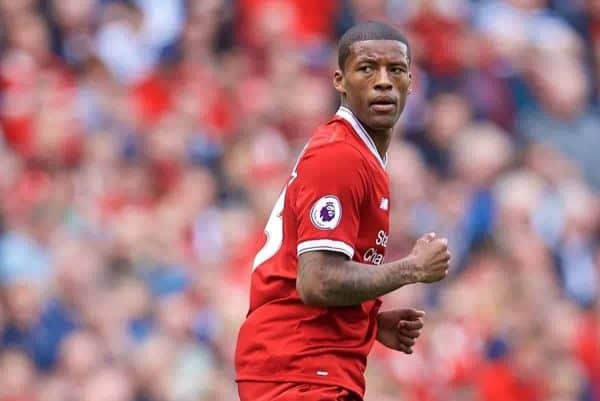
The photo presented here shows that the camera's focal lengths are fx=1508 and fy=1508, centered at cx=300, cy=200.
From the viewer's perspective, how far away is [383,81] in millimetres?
4828

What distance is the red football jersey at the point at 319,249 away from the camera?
15.0 feet

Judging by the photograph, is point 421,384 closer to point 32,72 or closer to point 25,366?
point 25,366

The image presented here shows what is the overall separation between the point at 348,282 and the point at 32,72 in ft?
20.7

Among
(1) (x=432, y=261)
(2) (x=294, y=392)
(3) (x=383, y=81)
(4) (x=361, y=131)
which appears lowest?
(2) (x=294, y=392)

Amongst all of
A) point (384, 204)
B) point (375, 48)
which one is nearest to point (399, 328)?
point (384, 204)

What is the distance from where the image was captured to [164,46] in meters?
10.4

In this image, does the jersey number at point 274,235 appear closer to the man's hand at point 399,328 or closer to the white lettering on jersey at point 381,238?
the white lettering on jersey at point 381,238

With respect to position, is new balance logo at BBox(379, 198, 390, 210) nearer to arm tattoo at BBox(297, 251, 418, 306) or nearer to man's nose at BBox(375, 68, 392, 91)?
arm tattoo at BBox(297, 251, 418, 306)

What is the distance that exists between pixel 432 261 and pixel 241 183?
5.18 metres

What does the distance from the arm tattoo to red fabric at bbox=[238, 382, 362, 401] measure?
0.31m

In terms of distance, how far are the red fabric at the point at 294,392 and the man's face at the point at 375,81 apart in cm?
85

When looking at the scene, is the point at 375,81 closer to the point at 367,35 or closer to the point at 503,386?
the point at 367,35

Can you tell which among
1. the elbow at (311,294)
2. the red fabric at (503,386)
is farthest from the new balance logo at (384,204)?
the red fabric at (503,386)

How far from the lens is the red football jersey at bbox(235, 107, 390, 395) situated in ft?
15.0
